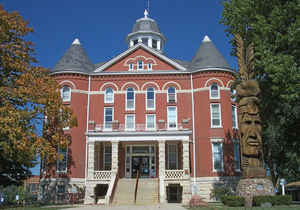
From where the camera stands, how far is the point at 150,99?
110 feet

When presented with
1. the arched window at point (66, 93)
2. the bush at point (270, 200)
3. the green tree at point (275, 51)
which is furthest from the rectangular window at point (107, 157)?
the bush at point (270, 200)

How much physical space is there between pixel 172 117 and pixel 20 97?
16.0 meters

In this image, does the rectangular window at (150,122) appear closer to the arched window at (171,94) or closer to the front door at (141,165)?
the arched window at (171,94)

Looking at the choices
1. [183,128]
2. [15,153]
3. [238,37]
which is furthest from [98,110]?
[238,37]

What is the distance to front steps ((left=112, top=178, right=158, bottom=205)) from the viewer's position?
2531cm

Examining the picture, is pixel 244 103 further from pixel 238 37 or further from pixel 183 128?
pixel 183 128

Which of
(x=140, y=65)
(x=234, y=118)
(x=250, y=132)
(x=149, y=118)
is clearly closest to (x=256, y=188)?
(x=250, y=132)

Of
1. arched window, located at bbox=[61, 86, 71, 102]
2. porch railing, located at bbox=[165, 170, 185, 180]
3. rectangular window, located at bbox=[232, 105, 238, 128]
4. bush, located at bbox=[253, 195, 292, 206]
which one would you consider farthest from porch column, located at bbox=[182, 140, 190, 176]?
arched window, located at bbox=[61, 86, 71, 102]

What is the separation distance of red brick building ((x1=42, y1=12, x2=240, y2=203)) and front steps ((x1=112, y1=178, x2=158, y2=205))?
106 cm

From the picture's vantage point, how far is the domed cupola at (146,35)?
4288 centimetres

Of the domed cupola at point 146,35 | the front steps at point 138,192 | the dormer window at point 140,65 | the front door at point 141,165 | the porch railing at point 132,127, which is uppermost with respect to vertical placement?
the domed cupola at point 146,35

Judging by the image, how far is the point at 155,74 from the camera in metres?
34.0

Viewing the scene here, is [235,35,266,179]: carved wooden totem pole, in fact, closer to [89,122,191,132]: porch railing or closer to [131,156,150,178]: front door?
[89,122,191,132]: porch railing

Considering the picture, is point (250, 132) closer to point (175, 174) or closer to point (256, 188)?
point (256, 188)
